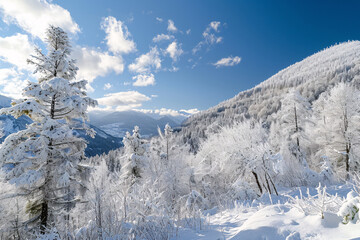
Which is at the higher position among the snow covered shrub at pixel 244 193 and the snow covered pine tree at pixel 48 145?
the snow covered pine tree at pixel 48 145

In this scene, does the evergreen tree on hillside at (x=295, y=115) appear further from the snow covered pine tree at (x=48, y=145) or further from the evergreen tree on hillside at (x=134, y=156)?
the snow covered pine tree at (x=48, y=145)

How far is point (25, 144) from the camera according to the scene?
5.86m

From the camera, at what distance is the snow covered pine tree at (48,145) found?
589cm

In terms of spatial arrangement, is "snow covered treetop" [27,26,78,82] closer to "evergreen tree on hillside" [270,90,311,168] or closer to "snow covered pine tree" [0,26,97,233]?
"snow covered pine tree" [0,26,97,233]

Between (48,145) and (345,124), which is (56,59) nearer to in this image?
(48,145)

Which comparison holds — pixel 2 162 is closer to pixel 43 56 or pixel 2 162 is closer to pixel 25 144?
pixel 25 144

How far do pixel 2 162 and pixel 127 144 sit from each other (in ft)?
41.3

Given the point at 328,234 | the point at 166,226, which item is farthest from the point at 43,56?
the point at 328,234

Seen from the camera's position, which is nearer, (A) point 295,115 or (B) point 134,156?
(B) point 134,156

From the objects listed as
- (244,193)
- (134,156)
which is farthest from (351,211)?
(134,156)

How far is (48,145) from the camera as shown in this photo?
6430 mm

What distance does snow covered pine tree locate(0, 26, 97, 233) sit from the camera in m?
5.89

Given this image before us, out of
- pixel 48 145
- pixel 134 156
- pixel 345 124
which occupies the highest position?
pixel 345 124

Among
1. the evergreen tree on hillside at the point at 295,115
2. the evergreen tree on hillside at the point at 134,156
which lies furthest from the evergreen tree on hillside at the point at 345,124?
the evergreen tree on hillside at the point at 134,156
